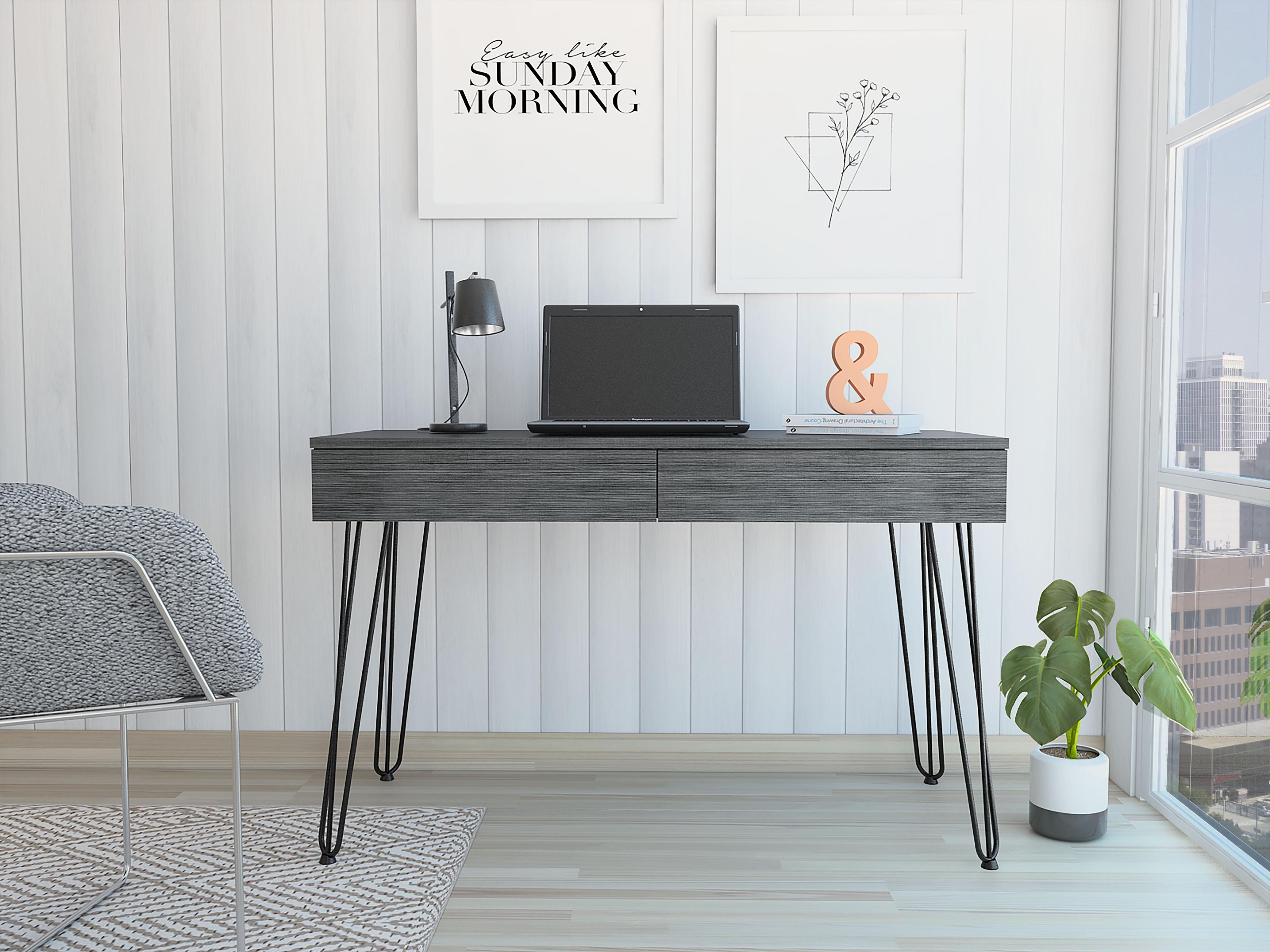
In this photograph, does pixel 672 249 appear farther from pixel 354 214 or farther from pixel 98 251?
pixel 98 251

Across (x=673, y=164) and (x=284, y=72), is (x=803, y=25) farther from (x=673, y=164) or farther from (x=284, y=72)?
(x=284, y=72)

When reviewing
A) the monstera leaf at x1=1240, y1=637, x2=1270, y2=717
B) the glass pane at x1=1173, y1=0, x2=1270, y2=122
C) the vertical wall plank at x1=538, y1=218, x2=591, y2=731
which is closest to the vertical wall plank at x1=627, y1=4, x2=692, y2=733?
the vertical wall plank at x1=538, y1=218, x2=591, y2=731

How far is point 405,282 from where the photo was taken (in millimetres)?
2217

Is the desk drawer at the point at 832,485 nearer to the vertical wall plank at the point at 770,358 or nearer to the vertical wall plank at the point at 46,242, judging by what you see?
the vertical wall plank at the point at 770,358

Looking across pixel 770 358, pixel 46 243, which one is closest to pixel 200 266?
pixel 46 243

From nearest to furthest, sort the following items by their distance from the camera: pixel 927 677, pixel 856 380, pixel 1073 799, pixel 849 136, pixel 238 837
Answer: pixel 238 837, pixel 1073 799, pixel 856 380, pixel 927 677, pixel 849 136

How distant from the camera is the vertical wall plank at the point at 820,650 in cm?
224

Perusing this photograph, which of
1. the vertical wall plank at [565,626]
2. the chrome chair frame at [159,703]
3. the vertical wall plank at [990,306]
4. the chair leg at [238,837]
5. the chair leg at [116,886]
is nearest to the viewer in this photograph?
the chrome chair frame at [159,703]

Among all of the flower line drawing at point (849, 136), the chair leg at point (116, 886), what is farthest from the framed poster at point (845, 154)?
the chair leg at point (116, 886)

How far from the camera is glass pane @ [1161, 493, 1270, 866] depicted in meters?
1.64

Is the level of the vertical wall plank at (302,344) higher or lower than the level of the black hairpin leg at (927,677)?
higher

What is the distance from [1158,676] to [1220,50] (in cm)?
127

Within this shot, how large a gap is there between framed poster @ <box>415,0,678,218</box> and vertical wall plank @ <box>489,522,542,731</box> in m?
0.82

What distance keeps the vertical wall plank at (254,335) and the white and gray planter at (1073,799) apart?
72.0 inches
